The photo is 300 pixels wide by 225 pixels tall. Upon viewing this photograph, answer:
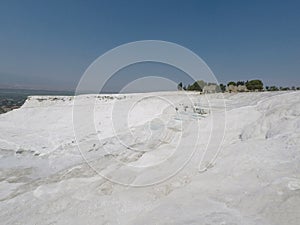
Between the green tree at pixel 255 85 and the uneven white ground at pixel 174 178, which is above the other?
the green tree at pixel 255 85

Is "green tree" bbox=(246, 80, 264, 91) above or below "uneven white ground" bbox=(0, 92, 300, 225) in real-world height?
above

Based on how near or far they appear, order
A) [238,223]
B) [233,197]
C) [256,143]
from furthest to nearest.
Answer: [256,143] → [233,197] → [238,223]

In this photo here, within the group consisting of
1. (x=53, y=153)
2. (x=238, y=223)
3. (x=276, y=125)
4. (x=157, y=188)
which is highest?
(x=276, y=125)

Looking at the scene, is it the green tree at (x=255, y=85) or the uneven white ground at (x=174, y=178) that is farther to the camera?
the green tree at (x=255, y=85)

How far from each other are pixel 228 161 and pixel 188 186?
165 cm

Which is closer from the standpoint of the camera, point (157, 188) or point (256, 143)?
point (157, 188)

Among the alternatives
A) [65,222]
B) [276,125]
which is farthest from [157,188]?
[276,125]

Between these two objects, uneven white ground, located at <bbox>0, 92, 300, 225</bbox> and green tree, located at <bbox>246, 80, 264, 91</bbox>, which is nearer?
uneven white ground, located at <bbox>0, 92, 300, 225</bbox>

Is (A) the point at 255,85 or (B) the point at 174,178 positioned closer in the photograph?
(B) the point at 174,178

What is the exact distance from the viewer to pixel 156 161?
26.3ft

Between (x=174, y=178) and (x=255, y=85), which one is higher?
(x=255, y=85)

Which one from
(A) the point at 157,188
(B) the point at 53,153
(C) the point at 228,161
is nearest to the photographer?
(A) the point at 157,188

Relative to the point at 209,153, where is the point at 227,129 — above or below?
above

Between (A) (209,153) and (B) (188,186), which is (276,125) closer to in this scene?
(A) (209,153)
